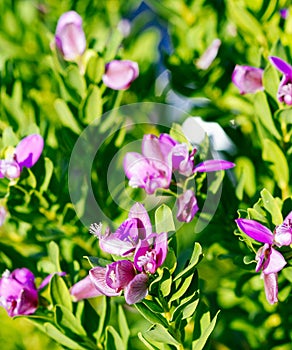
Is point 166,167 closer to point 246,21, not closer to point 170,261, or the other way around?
point 170,261

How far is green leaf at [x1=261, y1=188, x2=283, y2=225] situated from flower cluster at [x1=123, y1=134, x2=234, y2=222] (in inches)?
3.6

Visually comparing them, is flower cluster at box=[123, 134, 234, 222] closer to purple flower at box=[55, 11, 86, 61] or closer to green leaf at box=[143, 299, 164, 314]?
green leaf at box=[143, 299, 164, 314]

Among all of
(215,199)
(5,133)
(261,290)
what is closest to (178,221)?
(215,199)

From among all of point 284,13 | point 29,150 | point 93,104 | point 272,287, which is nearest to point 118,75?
point 93,104

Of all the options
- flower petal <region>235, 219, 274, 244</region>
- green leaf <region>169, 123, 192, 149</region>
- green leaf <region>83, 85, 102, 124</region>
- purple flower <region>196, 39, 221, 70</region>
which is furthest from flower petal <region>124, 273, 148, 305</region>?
purple flower <region>196, 39, 221, 70</region>

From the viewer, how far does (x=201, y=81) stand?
3.19ft

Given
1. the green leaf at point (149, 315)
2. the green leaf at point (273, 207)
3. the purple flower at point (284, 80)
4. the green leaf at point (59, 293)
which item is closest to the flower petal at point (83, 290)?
the green leaf at point (59, 293)

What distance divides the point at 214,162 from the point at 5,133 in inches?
11.2

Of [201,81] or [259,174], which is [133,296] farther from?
[201,81]

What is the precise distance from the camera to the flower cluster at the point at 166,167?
2.33 feet

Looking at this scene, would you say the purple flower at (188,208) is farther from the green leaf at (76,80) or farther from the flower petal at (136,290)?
the green leaf at (76,80)

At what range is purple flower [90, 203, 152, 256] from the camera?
603 millimetres

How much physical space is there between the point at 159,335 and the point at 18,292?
0.20 meters

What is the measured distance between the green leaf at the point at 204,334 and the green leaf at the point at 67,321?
0.15 meters
